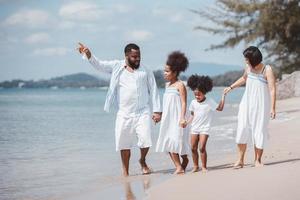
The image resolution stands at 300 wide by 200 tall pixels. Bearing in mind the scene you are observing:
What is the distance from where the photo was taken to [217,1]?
3031 cm

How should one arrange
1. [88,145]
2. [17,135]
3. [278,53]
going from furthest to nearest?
[278,53], [17,135], [88,145]

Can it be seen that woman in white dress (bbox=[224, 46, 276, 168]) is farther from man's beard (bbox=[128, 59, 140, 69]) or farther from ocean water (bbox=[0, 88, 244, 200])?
man's beard (bbox=[128, 59, 140, 69])

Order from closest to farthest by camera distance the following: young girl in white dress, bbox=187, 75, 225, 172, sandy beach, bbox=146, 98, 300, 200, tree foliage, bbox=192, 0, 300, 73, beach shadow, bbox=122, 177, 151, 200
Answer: sandy beach, bbox=146, 98, 300, 200
beach shadow, bbox=122, 177, 151, 200
young girl in white dress, bbox=187, 75, 225, 172
tree foliage, bbox=192, 0, 300, 73


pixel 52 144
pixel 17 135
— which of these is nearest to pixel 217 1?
pixel 17 135

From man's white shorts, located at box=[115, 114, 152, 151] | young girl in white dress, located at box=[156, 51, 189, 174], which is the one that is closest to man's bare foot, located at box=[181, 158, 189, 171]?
young girl in white dress, located at box=[156, 51, 189, 174]

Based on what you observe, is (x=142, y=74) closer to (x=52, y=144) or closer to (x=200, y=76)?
(x=200, y=76)

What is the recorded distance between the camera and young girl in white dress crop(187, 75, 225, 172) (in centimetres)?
855

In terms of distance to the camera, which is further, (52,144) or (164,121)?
(52,144)

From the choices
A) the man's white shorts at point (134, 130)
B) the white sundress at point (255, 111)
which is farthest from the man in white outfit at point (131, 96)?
the white sundress at point (255, 111)

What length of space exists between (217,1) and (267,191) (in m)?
24.6

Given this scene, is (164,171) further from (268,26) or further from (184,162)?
(268,26)

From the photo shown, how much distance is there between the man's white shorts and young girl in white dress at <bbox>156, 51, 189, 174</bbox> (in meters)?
0.18

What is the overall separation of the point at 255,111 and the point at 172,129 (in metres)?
1.10

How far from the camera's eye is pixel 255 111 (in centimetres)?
845
